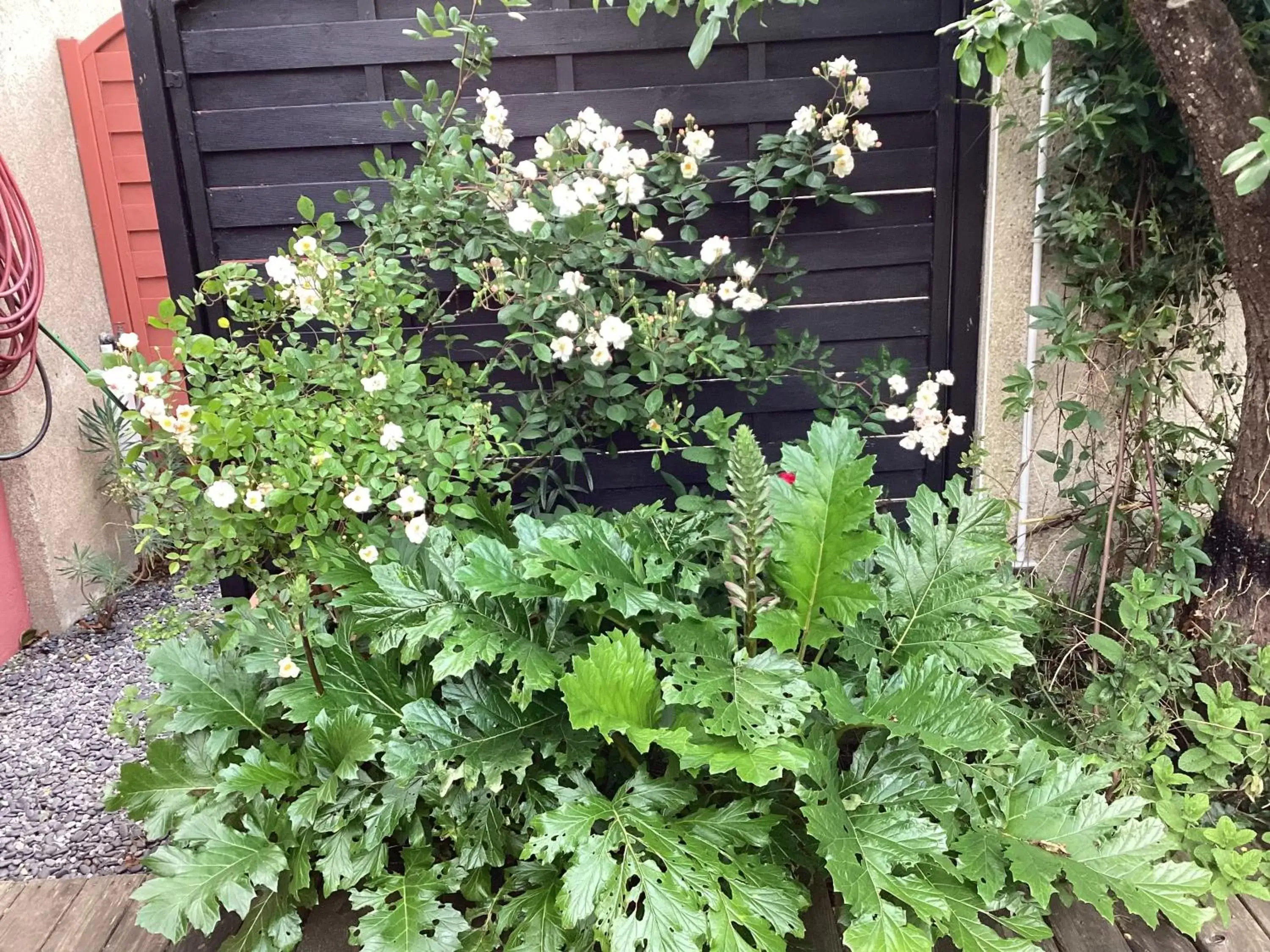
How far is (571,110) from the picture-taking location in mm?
2131

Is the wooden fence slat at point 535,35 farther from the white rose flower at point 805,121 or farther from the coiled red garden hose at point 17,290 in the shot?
the coiled red garden hose at point 17,290

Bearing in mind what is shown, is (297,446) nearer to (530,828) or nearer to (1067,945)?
(530,828)

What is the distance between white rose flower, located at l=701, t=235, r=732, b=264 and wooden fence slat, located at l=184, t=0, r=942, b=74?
0.56 m

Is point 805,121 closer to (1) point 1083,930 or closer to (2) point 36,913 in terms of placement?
(1) point 1083,930

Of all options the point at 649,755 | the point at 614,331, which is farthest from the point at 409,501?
the point at 649,755

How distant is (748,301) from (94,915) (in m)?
1.89

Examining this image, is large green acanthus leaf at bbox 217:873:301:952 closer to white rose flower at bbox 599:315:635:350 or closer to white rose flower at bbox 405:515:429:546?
white rose flower at bbox 405:515:429:546

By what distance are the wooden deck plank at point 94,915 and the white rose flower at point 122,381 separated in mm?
Result: 951

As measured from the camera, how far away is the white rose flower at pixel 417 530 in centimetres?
159

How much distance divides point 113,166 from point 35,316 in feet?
3.29

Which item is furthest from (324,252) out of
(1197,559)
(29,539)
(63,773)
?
(1197,559)

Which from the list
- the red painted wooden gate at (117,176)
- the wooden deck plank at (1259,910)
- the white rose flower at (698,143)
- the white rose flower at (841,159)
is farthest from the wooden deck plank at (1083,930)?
the red painted wooden gate at (117,176)

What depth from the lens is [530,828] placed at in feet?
4.69

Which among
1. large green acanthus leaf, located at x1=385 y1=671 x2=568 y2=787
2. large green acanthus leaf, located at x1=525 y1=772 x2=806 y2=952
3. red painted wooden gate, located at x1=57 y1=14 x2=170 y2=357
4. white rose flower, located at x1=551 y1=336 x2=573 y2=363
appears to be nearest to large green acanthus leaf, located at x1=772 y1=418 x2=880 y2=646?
large green acanthus leaf, located at x1=525 y1=772 x2=806 y2=952
